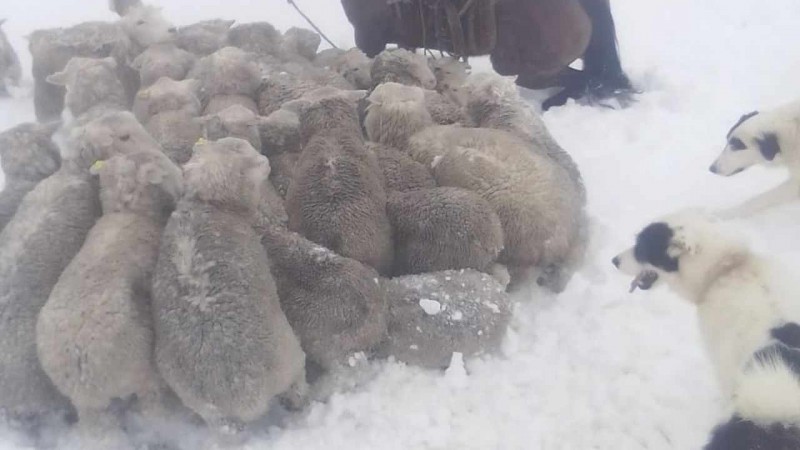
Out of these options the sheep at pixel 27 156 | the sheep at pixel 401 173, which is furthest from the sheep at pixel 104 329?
the sheep at pixel 401 173

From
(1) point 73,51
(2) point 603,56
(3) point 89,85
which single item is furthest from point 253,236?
(2) point 603,56

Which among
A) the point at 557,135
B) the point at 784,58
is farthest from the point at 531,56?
the point at 784,58

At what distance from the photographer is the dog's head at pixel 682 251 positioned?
13.1ft

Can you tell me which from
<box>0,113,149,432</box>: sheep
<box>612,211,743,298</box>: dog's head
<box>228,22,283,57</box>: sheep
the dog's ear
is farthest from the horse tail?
<box>0,113,149,432</box>: sheep

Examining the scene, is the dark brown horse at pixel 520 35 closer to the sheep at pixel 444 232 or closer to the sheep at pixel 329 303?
the sheep at pixel 444 232

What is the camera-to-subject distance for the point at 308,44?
7.52 m

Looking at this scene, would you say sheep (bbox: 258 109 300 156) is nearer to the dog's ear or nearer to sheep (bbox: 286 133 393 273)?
sheep (bbox: 286 133 393 273)

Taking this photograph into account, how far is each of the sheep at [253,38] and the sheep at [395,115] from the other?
73.2 inches

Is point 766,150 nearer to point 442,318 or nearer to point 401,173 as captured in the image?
point 401,173

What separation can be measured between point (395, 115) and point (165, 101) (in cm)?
184

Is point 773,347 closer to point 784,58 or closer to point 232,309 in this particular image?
point 232,309

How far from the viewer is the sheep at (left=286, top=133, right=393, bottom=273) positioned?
4551mm

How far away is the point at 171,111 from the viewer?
5.99 meters

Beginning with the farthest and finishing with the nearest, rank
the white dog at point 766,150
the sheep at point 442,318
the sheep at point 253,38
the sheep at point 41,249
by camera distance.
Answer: the sheep at point 253,38 < the white dog at point 766,150 < the sheep at point 442,318 < the sheep at point 41,249
